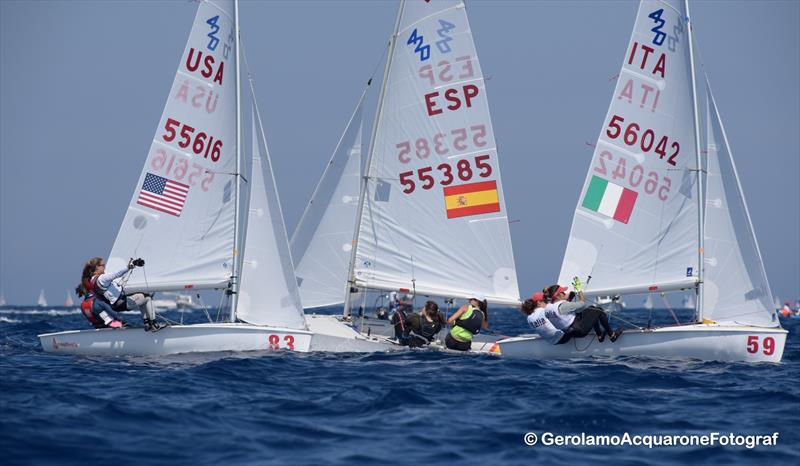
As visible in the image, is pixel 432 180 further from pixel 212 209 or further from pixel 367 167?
pixel 212 209

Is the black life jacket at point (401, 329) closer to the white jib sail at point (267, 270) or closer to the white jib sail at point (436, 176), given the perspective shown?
the white jib sail at point (436, 176)

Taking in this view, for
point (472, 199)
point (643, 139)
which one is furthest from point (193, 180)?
point (643, 139)

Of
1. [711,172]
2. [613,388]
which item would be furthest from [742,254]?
[613,388]

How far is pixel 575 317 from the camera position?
61.4 ft

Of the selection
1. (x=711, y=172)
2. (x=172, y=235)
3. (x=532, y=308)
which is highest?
(x=711, y=172)

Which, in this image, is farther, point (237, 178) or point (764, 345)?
point (237, 178)

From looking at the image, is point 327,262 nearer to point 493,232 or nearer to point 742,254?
point 493,232

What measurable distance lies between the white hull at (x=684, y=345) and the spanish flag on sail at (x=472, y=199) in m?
3.54

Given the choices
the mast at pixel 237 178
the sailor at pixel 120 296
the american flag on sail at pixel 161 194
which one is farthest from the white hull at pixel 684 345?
the american flag on sail at pixel 161 194

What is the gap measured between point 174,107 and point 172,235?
7.73 feet

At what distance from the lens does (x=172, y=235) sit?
1944 centimetres

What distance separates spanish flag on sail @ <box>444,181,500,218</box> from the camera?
21469 millimetres

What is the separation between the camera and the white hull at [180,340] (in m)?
18.0

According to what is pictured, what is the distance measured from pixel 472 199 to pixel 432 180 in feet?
2.97
